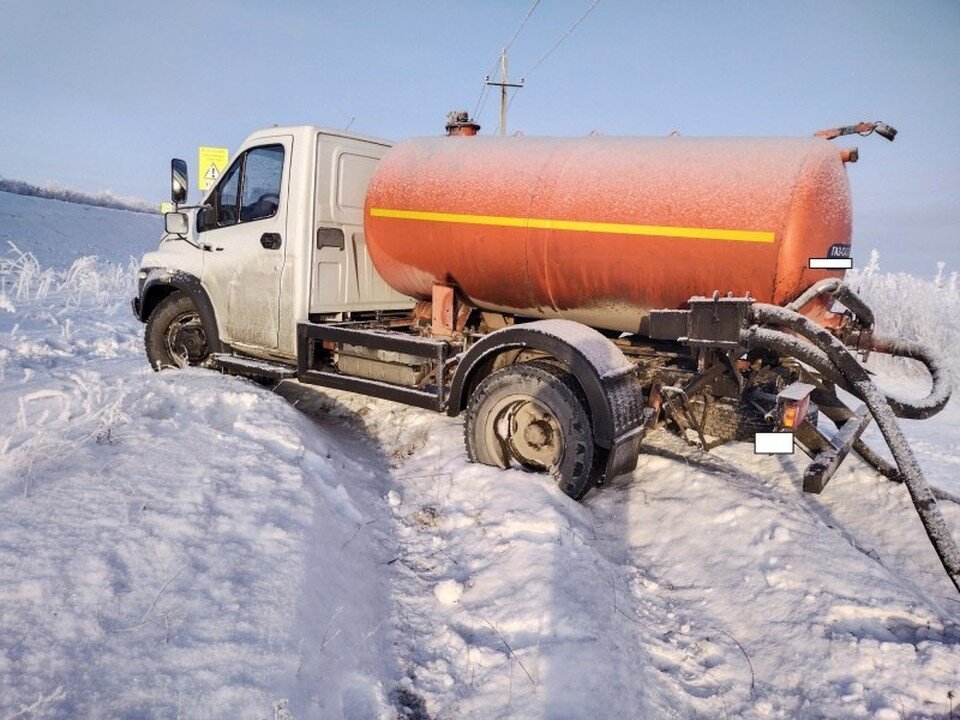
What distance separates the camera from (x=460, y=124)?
5.46 m

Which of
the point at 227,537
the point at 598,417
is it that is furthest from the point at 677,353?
the point at 227,537

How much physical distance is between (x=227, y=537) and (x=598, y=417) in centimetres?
240

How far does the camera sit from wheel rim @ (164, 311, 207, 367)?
687 cm

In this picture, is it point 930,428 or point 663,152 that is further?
point 930,428

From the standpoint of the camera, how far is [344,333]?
18.4 ft

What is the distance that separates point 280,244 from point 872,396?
16.5 ft

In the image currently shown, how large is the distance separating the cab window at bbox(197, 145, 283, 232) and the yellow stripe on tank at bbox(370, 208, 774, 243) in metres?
1.34

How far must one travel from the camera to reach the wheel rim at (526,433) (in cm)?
453

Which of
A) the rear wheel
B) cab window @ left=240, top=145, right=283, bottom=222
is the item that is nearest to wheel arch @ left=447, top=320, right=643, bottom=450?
the rear wheel

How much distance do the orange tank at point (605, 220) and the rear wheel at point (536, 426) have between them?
0.77m

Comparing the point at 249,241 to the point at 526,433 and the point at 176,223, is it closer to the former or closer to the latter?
the point at 176,223

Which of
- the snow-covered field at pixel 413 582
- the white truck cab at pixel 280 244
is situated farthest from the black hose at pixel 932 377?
the white truck cab at pixel 280 244

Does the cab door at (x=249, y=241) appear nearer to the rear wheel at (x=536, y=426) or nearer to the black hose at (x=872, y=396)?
the rear wheel at (x=536, y=426)

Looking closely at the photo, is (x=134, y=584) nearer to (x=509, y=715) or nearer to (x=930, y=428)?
(x=509, y=715)
